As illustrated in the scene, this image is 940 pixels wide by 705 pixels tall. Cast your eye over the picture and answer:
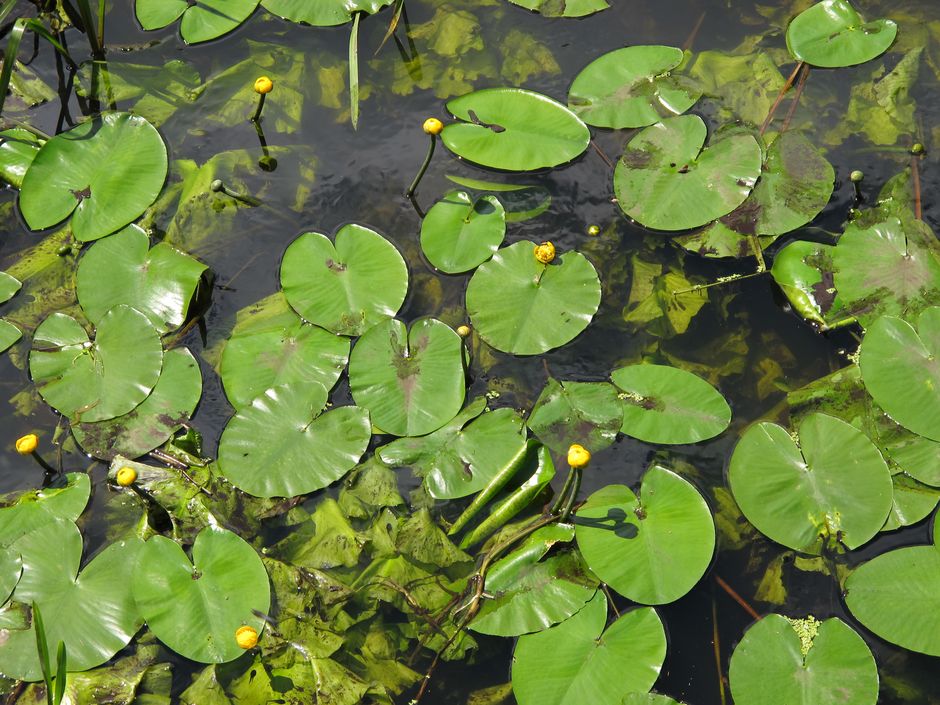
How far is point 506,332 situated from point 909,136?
7.34ft

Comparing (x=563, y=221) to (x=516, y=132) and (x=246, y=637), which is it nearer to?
(x=516, y=132)

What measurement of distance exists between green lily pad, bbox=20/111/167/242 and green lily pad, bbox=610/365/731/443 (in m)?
2.49

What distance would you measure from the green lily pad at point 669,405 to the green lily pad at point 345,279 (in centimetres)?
107

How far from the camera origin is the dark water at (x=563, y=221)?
2.92 metres

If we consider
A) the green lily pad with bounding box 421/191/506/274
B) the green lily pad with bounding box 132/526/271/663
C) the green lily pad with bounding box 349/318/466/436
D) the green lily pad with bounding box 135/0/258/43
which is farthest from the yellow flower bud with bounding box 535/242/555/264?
the green lily pad with bounding box 135/0/258/43

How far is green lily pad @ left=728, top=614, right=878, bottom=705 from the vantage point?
2.63 meters

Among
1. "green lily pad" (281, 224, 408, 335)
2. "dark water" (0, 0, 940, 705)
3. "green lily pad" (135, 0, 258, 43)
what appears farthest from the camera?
"green lily pad" (135, 0, 258, 43)

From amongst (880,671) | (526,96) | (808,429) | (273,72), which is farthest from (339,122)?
(880,671)

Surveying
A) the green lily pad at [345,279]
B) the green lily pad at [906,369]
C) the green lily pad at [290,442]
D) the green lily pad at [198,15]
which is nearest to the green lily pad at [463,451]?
the green lily pad at [290,442]

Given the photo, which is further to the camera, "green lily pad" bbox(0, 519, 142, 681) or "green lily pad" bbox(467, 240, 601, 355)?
"green lily pad" bbox(467, 240, 601, 355)

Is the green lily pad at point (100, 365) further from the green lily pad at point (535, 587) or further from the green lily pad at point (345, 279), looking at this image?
the green lily pad at point (535, 587)

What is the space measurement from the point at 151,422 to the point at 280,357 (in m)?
0.61

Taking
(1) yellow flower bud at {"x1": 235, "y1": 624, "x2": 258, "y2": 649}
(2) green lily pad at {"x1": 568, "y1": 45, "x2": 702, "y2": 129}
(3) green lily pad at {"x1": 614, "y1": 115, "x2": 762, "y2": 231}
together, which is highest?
(2) green lily pad at {"x1": 568, "y1": 45, "x2": 702, "y2": 129}

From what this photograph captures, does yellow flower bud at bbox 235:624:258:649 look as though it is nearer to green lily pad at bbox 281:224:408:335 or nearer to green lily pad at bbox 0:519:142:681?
green lily pad at bbox 0:519:142:681
